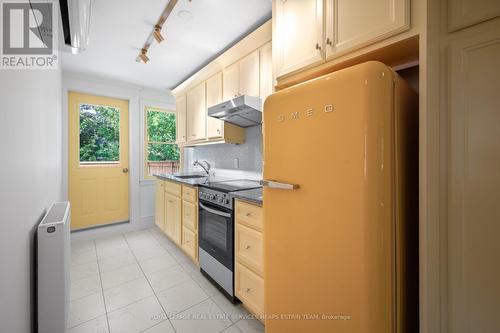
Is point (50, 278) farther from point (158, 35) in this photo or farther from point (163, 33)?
point (163, 33)

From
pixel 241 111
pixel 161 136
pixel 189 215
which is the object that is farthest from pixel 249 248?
pixel 161 136

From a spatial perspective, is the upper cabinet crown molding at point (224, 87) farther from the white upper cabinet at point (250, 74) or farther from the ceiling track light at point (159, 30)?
the ceiling track light at point (159, 30)

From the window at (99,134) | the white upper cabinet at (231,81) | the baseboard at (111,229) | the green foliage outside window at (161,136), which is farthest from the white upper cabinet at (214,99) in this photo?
the baseboard at (111,229)

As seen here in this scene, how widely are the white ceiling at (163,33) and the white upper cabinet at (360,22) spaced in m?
0.86

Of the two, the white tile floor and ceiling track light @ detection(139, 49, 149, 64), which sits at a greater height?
ceiling track light @ detection(139, 49, 149, 64)

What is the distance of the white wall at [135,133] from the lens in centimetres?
334

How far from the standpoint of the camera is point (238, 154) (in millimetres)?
2799

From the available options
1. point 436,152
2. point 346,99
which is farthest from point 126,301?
point 436,152

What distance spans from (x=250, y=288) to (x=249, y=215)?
55 cm

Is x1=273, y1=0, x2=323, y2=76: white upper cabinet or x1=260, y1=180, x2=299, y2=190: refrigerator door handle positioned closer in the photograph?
x1=260, y1=180, x2=299, y2=190: refrigerator door handle

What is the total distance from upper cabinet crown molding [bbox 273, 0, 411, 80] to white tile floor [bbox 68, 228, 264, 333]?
1.90 metres

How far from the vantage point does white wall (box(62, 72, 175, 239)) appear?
334 cm

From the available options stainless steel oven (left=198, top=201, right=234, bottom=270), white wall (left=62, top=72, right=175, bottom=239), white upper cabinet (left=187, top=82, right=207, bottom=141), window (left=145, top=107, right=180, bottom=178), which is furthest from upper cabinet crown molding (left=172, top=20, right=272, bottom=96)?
stainless steel oven (left=198, top=201, right=234, bottom=270)

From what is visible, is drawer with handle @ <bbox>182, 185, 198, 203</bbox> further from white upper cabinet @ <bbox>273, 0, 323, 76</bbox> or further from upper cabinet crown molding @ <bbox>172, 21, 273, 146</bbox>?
white upper cabinet @ <bbox>273, 0, 323, 76</bbox>
